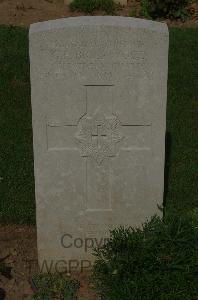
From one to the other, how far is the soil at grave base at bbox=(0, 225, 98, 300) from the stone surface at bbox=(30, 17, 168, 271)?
19cm

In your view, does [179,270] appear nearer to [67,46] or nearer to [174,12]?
[67,46]

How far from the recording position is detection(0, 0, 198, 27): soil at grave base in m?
10.3

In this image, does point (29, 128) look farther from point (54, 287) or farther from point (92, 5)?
point (92, 5)

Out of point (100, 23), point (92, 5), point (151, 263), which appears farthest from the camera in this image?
point (92, 5)

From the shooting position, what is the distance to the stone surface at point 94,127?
4.14 metres

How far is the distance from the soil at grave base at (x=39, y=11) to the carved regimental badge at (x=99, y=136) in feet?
20.0

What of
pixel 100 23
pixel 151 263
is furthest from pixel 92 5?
pixel 151 263

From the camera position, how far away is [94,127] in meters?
4.43

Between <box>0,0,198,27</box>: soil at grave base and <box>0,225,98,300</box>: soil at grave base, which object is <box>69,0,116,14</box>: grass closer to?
<box>0,0,198,27</box>: soil at grave base

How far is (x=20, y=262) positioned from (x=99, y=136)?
4.29 ft

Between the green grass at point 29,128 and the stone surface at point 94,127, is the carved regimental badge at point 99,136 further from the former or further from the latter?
the green grass at point 29,128

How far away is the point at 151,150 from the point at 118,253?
804 millimetres

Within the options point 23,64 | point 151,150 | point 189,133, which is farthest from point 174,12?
point 151,150

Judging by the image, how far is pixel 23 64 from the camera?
8.52 metres
